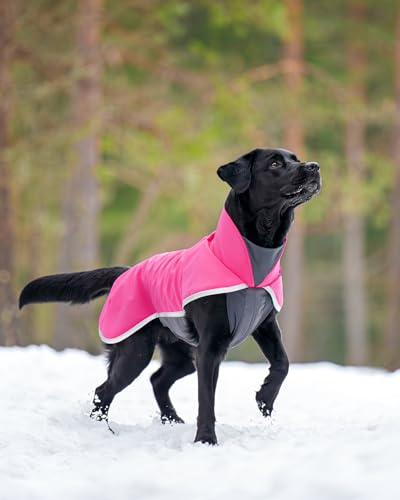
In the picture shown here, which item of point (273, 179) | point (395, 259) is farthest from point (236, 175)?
point (395, 259)

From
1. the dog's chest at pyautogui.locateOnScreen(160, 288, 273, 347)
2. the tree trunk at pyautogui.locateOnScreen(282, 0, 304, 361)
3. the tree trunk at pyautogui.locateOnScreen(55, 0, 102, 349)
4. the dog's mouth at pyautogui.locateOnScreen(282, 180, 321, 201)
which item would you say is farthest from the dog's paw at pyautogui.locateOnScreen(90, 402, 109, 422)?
the tree trunk at pyautogui.locateOnScreen(282, 0, 304, 361)

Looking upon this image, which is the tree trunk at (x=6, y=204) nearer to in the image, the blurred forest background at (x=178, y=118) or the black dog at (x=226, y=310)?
the blurred forest background at (x=178, y=118)

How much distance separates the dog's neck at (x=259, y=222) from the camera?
461cm

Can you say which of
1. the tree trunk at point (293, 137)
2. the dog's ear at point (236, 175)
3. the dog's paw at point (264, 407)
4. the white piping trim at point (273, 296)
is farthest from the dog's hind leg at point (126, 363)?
the tree trunk at point (293, 137)

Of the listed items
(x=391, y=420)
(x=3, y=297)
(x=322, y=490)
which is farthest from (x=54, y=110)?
(x=322, y=490)

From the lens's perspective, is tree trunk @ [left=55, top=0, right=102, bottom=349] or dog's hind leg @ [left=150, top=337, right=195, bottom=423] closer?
dog's hind leg @ [left=150, top=337, right=195, bottom=423]

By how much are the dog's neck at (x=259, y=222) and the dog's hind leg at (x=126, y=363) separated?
2.91 feet

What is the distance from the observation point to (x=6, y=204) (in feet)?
34.3

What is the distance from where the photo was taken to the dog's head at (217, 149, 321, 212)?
451 centimetres

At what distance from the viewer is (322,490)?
134 inches

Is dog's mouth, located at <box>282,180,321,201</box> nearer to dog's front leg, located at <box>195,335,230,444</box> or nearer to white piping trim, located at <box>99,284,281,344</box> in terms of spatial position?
white piping trim, located at <box>99,284,281,344</box>

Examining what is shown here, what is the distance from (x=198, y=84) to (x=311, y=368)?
18.8ft

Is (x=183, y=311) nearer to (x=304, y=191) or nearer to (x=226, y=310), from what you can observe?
(x=226, y=310)

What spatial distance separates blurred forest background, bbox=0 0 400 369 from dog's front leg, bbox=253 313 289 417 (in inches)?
223
